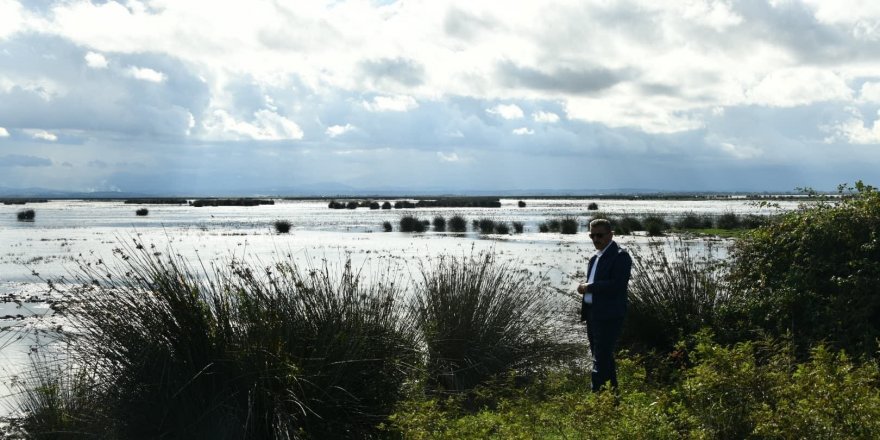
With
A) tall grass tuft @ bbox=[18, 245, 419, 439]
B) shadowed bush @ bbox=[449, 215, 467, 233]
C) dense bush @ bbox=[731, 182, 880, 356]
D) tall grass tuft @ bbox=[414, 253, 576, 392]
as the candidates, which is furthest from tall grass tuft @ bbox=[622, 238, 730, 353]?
shadowed bush @ bbox=[449, 215, 467, 233]

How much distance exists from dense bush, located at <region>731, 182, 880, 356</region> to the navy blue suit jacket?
1.89 m

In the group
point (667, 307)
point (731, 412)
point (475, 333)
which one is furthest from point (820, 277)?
point (475, 333)

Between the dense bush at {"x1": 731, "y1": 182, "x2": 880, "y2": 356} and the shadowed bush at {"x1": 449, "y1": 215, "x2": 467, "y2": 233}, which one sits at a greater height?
the dense bush at {"x1": 731, "y1": 182, "x2": 880, "y2": 356}

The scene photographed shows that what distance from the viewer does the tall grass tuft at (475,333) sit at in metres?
9.42

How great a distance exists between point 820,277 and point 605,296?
298 cm

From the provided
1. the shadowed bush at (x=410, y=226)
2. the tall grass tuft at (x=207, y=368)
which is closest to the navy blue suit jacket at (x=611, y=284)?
the tall grass tuft at (x=207, y=368)

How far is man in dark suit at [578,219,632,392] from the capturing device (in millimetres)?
7594

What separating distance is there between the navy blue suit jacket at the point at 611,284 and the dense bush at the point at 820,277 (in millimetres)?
1887

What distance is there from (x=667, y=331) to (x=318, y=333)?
5173 millimetres

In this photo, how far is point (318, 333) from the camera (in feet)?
24.0

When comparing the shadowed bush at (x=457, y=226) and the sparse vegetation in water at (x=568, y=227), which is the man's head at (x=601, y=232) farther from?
the shadowed bush at (x=457, y=226)

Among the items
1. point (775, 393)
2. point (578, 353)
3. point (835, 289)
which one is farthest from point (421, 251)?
point (775, 393)

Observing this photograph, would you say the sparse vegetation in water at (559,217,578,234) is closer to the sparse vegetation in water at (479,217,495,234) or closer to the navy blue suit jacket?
the sparse vegetation in water at (479,217,495,234)

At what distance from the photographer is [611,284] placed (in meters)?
7.56
